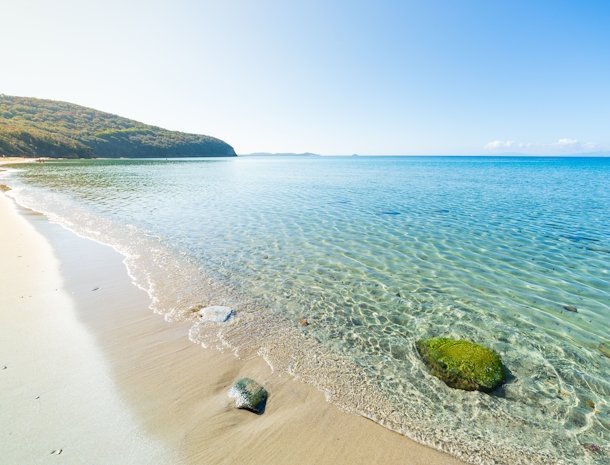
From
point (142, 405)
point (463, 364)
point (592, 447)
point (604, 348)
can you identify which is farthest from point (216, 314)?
point (604, 348)

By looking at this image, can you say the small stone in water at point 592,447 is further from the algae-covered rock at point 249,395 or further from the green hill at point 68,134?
the green hill at point 68,134

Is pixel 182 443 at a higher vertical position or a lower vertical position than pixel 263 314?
higher

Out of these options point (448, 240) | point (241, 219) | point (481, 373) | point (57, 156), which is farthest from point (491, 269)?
point (57, 156)

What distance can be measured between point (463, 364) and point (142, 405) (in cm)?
610

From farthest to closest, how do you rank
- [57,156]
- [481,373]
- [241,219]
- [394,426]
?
[57,156]
[241,219]
[481,373]
[394,426]

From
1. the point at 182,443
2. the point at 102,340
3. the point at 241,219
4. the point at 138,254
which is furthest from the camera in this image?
the point at 241,219

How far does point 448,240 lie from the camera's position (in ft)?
50.2

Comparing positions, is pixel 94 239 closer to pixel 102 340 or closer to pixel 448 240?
pixel 102 340

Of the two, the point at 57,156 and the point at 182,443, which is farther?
the point at 57,156

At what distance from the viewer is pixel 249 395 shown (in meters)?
5.16

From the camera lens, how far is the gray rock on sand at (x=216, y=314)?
7.83 meters

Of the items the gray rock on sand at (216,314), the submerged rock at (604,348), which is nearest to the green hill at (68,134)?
the gray rock on sand at (216,314)

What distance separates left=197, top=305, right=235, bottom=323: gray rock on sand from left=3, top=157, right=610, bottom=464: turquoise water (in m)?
0.38

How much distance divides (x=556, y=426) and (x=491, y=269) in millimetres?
7546
